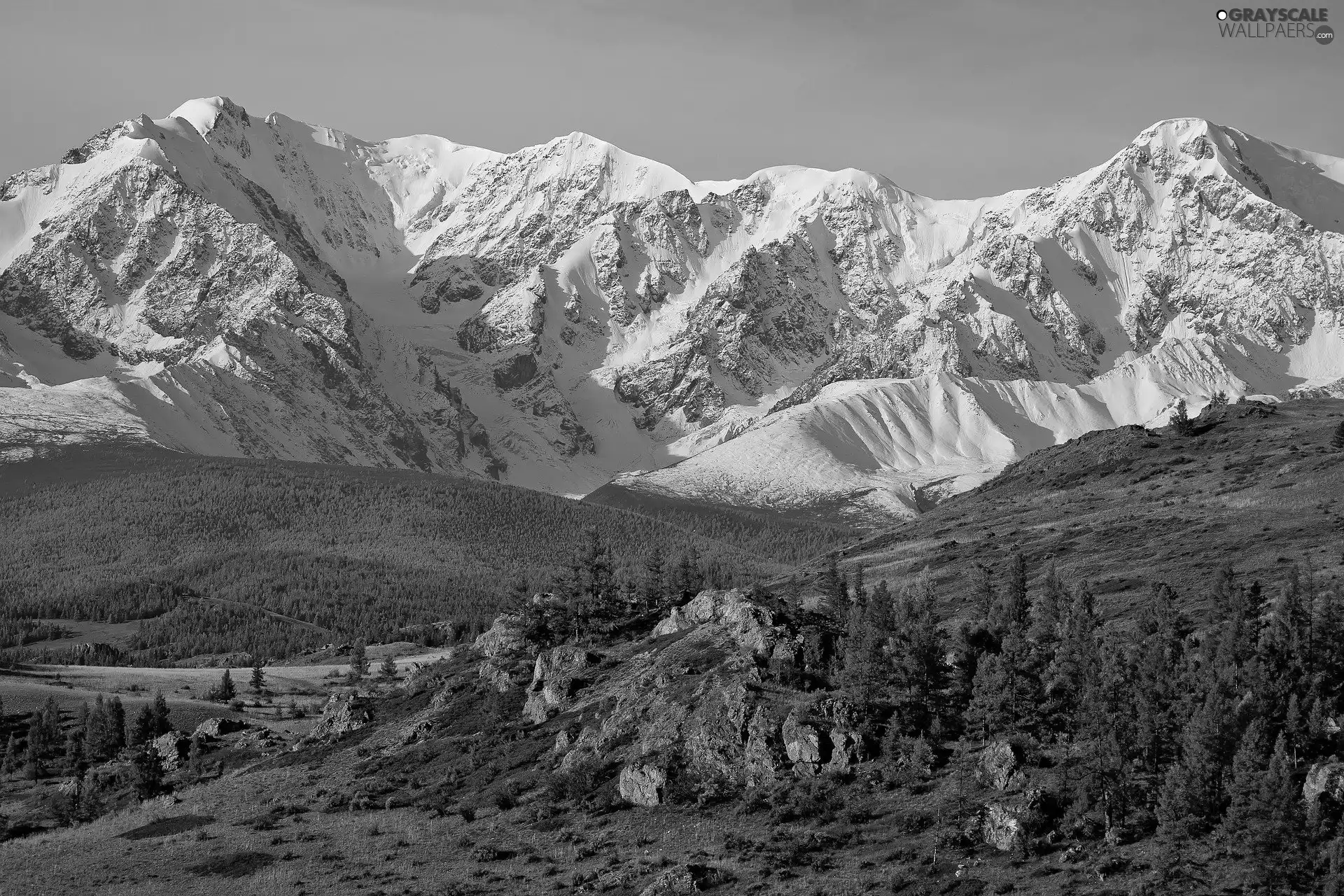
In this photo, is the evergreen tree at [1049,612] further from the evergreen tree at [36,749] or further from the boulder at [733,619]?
the evergreen tree at [36,749]

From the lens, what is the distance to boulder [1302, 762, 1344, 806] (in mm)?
72562

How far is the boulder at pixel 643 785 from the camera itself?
89625 mm

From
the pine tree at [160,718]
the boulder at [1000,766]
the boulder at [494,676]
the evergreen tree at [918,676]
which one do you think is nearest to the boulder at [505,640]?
the boulder at [494,676]

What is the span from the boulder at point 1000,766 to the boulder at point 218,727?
79543 millimetres

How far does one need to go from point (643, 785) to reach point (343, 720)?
128 ft

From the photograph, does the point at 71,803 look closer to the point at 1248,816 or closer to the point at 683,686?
the point at 683,686

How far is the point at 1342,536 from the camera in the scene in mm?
128375

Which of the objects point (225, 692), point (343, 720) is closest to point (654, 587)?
point (343, 720)

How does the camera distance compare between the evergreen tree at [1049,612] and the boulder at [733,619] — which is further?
the evergreen tree at [1049,612]

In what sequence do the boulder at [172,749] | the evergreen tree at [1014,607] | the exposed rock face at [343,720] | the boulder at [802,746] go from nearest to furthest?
the boulder at [802,746]
the evergreen tree at [1014,607]
the exposed rock face at [343,720]
the boulder at [172,749]

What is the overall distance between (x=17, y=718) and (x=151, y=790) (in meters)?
60.0

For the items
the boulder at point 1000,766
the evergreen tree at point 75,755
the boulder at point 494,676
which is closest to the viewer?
the boulder at point 1000,766

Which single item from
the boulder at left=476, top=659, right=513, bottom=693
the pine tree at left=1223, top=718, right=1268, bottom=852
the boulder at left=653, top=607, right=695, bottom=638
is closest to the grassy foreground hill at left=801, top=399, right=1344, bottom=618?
the boulder at left=653, top=607, right=695, bottom=638

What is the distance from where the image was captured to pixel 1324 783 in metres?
73.1
